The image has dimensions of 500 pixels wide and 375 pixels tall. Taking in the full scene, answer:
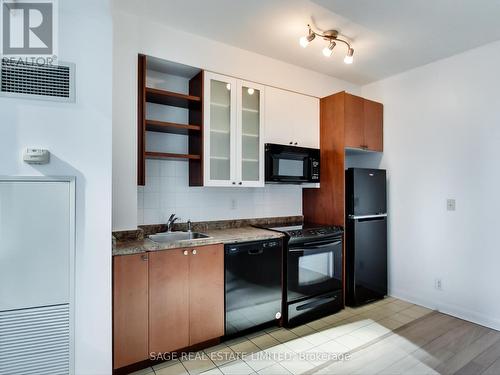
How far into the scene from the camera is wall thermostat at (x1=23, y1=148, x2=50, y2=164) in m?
1.56

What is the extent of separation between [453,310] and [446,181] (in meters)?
1.34

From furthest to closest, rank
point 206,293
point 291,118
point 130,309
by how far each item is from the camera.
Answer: point 291,118 < point 206,293 < point 130,309

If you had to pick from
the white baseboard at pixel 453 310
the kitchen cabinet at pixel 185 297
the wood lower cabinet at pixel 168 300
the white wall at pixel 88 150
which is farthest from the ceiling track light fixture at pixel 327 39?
the white baseboard at pixel 453 310

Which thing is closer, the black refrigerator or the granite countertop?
the granite countertop

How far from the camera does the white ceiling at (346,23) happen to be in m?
2.11

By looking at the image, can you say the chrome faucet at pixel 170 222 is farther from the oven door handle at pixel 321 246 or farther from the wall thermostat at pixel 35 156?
the oven door handle at pixel 321 246

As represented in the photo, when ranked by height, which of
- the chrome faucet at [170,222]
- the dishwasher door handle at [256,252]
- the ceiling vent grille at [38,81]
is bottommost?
the dishwasher door handle at [256,252]

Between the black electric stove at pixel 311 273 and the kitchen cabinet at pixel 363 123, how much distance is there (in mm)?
1056

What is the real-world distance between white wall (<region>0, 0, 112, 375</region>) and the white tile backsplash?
801 millimetres

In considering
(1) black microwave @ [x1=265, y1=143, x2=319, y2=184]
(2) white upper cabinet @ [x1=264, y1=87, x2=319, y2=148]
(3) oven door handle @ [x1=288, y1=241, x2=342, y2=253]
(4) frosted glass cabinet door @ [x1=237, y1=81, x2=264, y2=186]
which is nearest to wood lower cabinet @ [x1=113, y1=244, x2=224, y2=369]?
(3) oven door handle @ [x1=288, y1=241, x2=342, y2=253]

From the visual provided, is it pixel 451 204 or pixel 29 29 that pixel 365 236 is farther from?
pixel 29 29

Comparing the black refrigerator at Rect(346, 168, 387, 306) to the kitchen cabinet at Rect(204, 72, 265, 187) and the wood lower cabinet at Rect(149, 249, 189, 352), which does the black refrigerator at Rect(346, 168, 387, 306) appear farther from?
the wood lower cabinet at Rect(149, 249, 189, 352)

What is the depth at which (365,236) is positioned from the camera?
3.18 m

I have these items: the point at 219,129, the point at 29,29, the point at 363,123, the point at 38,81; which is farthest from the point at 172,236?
the point at 363,123
